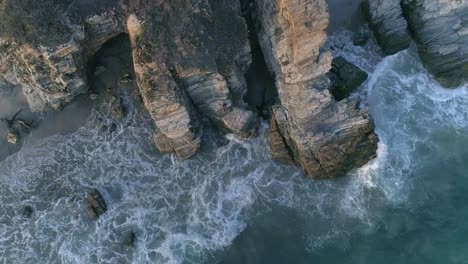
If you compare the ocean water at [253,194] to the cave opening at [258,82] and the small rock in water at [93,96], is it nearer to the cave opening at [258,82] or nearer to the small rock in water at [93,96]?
the small rock in water at [93,96]

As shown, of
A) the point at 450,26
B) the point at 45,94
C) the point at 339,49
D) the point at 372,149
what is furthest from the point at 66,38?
the point at 450,26

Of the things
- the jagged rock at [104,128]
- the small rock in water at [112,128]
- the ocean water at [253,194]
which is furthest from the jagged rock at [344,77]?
the jagged rock at [104,128]

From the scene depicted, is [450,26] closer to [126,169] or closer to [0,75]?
[126,169]

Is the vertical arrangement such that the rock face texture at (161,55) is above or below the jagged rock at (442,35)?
above

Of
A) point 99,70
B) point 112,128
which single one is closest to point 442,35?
point 112,128

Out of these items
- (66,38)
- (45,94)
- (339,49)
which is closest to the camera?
(66,38)

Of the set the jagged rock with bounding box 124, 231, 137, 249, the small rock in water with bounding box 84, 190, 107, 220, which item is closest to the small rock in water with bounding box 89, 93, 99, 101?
the small rock in water with bounding box 84, 190, 107, 220
